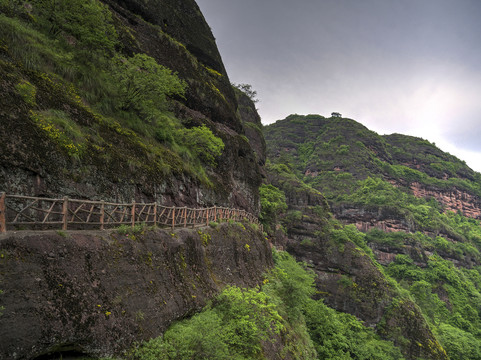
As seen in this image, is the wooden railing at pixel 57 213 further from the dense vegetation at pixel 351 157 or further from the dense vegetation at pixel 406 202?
the dense vegetation at pixel 351 157

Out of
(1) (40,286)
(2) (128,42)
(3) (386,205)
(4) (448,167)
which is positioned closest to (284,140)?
(3) (386,205)

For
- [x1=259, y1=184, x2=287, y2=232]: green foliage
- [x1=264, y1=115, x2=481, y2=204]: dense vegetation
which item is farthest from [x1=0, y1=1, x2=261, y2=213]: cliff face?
[x1=264, y1=115, x2=481, y2=204]: dense vegetation

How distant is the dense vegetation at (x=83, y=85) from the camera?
9.91 meters

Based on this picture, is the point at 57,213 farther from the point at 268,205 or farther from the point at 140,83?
the point at 268,205

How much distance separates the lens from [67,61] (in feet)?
42.6

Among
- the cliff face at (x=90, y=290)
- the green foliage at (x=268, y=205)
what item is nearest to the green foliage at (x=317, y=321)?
the green foliage at (x=268, y=205)

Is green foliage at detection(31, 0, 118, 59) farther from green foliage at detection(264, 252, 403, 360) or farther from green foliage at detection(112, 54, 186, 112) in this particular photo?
green foliage at detection(264, 252, 403, 360)

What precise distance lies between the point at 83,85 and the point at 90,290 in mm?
11652

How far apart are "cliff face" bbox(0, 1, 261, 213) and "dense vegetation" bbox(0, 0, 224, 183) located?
0.19 feet

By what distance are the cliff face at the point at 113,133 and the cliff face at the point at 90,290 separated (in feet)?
10.6

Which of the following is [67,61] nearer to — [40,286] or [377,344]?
[40,286]

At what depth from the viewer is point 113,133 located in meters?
13.1

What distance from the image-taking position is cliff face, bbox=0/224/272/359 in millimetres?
4918

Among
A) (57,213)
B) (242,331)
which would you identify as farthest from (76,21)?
(242,331)
